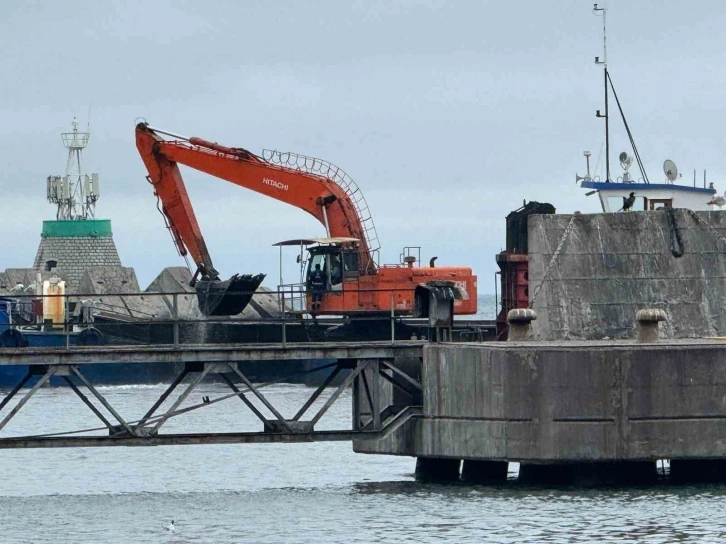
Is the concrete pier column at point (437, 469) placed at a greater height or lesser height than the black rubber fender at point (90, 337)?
lesser

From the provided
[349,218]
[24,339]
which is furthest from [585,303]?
[24,339]

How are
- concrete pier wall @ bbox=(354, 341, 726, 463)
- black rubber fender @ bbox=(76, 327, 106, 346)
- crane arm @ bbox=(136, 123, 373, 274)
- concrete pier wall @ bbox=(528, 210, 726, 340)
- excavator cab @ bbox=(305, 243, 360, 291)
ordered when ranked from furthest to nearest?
black rubber fender @ bbox=(76, 327, 106, 346)
crane arm @ bbox=(136, 123, 373, 274)
excavator cab @ bbox=(305, 243, 360, 291)
concrete pier wall @ bbox=(528, 210, 726, 340)
concrete pier wall @ bbox=(354, 341, 726, 463)

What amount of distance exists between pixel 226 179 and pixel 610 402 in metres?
31.4

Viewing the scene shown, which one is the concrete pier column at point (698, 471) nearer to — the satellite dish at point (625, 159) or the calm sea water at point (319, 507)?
the calm sea water at point (319, 507)

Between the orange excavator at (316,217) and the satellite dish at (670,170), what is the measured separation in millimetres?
22216

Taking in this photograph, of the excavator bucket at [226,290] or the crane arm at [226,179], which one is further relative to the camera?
the crane arm at [226,179]

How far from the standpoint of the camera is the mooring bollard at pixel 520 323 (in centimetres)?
2958

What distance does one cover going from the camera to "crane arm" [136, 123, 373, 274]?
5703cm

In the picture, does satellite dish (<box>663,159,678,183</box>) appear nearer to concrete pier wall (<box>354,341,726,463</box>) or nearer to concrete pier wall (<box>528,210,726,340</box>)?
concrete pier wall (<box>528,210,726,340</box>)

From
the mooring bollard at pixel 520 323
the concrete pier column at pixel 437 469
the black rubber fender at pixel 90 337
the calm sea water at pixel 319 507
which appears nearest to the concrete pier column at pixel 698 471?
the calm sea water at pixel 319 507

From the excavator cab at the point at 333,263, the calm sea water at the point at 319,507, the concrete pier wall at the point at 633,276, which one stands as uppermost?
the excavator cab at the point at 333,263

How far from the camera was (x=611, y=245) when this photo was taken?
30922 mm

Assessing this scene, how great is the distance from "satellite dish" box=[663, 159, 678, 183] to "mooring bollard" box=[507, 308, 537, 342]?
5.83 meters

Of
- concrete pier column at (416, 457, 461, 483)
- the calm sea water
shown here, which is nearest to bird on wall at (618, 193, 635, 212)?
concrete pier column at (416, 457, 461, 483)
